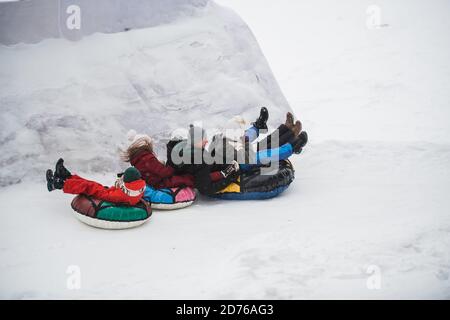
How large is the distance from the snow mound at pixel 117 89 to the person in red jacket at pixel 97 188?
0.79 metres

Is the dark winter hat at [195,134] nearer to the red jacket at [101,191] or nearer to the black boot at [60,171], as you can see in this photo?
the red jacket at [101,191]

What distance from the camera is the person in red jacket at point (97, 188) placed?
10.4ft


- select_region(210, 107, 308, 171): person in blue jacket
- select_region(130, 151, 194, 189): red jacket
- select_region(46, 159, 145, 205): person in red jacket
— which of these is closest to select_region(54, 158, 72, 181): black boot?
select_region(46, 159, 145, 205): person in red jacket

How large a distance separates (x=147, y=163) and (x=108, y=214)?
0.69m

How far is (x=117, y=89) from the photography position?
4535mm

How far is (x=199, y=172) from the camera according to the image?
12.4ft

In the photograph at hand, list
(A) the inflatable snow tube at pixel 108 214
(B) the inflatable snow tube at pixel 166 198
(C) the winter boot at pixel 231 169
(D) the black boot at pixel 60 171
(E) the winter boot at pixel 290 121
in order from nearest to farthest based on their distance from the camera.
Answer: (A) the inflatable snow tube at pixel 108 214, (D) the black boot at pixel 60 171, (B) the inflatable snow tube at pixel 166 198, (C) the winter boot at pixel 231 169, (E) the winter boot at pixel 290 121

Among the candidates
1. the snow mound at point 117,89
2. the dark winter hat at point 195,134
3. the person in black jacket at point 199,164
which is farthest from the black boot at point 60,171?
the dark winter hat at point 195,134

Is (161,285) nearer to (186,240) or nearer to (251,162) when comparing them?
(186,240)

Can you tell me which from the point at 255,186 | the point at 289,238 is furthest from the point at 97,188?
the point at 289,238

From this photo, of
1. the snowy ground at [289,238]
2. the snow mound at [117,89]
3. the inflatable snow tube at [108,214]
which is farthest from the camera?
the snow mound at [117,89]

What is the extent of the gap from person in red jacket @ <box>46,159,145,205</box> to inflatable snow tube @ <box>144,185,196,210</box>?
1.01ft
